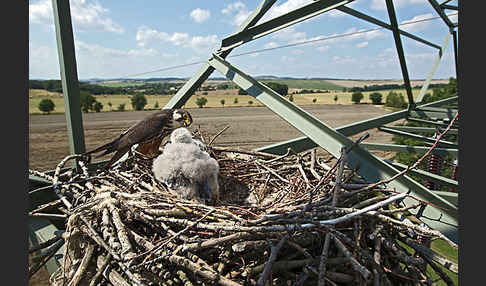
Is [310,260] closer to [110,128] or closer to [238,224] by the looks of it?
[238,224]

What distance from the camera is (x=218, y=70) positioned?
2201mm

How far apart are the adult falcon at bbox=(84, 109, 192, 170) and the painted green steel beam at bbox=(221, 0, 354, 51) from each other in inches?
31.3

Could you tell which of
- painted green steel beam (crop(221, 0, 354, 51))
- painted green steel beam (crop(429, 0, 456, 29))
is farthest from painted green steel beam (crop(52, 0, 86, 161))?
painted green steel beam (crop(429, 0, 456, 29))

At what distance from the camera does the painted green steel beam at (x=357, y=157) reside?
142 cm

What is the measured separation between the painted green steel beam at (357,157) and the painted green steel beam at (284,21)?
25cm

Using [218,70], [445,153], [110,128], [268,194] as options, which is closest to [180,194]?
[268,194]

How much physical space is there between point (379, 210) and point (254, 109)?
30.8 metres

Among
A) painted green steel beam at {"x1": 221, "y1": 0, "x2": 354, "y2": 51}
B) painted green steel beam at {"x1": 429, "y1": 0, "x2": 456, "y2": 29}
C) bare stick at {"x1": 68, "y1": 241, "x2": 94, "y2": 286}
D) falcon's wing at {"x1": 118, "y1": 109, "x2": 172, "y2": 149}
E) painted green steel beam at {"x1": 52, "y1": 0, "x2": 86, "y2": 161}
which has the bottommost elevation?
bare stick at {"x1": 68, "y1": 241, "x2": 94, "y2": 286}

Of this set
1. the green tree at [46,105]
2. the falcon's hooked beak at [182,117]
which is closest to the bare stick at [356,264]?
the falcon's hooked beak at [182,117]

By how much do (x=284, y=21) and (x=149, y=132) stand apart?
137cm

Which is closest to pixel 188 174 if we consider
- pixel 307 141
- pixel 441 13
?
pixel 307 141

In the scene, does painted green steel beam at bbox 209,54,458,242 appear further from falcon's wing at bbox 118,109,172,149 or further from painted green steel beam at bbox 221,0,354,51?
falcon's wing at bbox 118,109,172,149

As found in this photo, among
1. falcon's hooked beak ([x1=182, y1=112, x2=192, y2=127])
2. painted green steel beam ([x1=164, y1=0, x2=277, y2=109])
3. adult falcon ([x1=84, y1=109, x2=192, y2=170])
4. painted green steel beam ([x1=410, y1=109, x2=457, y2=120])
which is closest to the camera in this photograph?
adult falcon ([x1=84, y1=109, x2=192, y2=170])

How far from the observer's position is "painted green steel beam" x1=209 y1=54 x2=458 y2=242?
4.65ft
